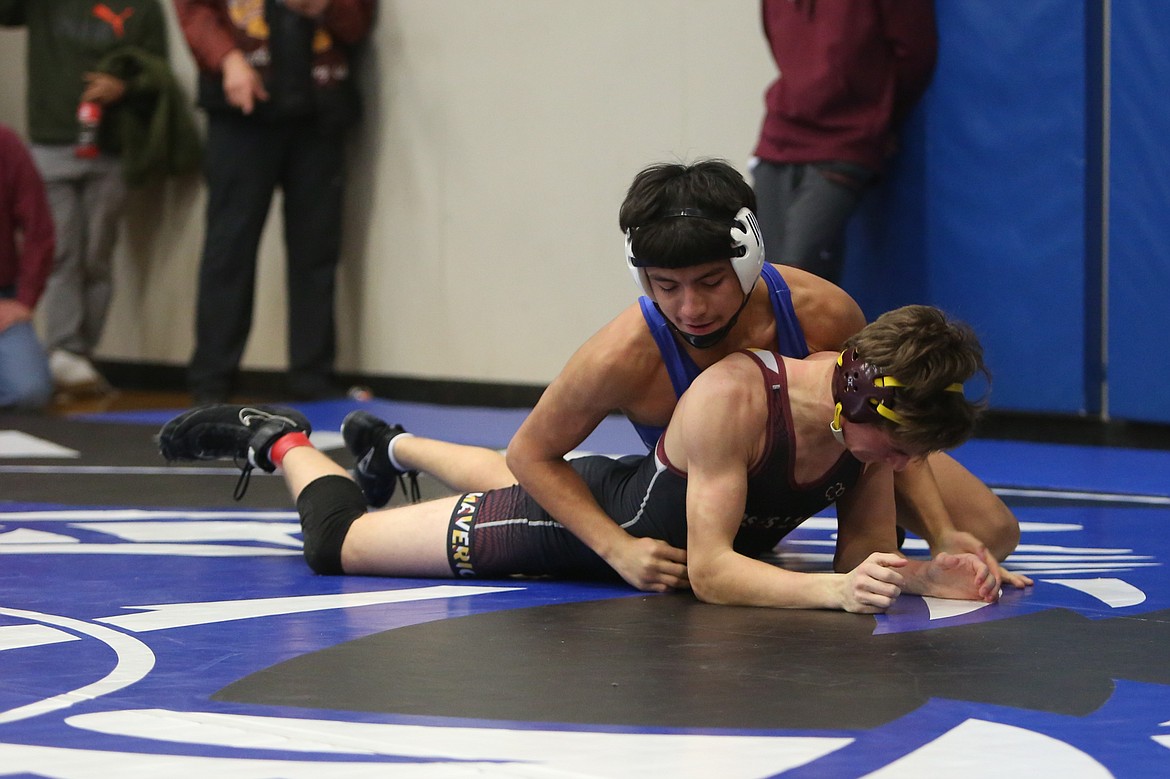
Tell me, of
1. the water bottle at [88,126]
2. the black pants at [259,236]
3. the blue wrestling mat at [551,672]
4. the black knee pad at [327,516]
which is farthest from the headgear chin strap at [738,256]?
the water bottle at [88,126]

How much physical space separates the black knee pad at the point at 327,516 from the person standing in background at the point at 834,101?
2.40 m

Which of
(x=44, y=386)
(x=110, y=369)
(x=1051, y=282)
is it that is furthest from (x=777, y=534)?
(x=110, y=369)

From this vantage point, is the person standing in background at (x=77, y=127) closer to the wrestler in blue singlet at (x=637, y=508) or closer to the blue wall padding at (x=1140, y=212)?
the blue wall padding at (x=1140, y=212)

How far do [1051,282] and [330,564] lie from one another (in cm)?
305

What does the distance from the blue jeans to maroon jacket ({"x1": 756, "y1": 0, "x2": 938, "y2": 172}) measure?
3.55m

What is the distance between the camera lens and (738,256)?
2758 mm

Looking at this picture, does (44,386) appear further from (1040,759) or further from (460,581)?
(1040,759)

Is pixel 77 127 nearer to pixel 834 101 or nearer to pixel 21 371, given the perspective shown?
pixel 21 371

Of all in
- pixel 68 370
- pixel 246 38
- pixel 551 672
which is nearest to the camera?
pixel 551 672

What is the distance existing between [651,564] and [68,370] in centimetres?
584

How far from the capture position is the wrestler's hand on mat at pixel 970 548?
299cm

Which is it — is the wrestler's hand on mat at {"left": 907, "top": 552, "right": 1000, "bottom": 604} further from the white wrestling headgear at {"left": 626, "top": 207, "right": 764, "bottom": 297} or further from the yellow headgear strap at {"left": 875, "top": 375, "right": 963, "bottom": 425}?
the white wrestling headgear at {"left": 626, "top": 207, "right": 764, "bottom": 297}

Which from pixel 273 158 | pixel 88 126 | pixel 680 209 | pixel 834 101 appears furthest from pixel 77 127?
pixel 680 209

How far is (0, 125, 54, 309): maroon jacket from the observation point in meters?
6.94
